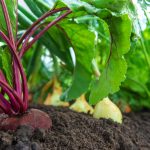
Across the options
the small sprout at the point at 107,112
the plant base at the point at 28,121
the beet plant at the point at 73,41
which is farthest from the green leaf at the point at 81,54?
the plant base at the point at 28,121

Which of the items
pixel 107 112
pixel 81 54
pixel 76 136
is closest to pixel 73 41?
pixel 81 54

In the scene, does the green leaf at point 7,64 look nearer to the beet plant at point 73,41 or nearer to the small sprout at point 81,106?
the beet plant at point 73,41

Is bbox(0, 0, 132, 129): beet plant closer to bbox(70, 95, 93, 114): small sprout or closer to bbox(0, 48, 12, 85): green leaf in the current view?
bbox(0, 48, 12, 85): green leaf

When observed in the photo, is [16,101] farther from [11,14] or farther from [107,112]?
[107,112]

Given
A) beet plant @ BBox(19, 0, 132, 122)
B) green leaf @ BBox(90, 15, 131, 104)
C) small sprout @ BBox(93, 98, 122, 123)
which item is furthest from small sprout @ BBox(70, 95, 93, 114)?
green leaf @ BBox(90, 15, 131, 104)

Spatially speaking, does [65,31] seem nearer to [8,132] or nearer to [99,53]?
[8,132]

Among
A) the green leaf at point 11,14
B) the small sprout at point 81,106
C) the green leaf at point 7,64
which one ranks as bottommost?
the small sprout at point 81,106

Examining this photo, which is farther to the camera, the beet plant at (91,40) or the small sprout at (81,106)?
the small sprout at (81,106)

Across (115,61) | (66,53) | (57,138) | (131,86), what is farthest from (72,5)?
(131,86)
